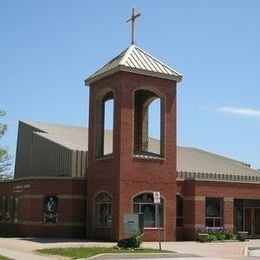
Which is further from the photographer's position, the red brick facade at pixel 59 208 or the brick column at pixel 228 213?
the brick column at pixel 228 213

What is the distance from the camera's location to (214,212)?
123ft

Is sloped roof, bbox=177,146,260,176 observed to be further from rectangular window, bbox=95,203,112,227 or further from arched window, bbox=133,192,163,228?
rectangular window, bbox=95,203,112,227

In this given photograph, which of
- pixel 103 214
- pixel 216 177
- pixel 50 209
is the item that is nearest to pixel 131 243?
pixel 103 214

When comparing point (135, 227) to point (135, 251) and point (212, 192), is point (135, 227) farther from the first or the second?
point (212, 192)

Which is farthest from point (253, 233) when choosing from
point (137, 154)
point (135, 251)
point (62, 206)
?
point (135, 251)

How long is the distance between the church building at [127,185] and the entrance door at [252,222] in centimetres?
7

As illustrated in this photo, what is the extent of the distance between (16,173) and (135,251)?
83.0 ft

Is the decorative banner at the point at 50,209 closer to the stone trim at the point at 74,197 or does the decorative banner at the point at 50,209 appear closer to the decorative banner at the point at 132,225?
the stone trim at the point at 74,197

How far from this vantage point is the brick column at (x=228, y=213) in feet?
122

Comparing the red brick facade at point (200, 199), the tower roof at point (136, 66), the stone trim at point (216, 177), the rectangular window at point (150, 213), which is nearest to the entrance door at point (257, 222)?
the stone trim at point (216, 177)

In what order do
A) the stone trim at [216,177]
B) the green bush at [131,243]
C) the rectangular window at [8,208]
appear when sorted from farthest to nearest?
the rectangular window at [8,208] < the stone trim at [216,177] < the green bush at [131,243]

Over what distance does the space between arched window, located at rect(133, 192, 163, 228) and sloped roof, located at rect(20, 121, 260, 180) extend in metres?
5.42

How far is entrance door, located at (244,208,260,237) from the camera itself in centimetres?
3977

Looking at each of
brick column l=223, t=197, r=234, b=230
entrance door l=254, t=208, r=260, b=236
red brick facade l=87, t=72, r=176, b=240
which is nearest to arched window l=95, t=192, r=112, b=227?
red brick facade l=87, t=72, r=176, b=240
